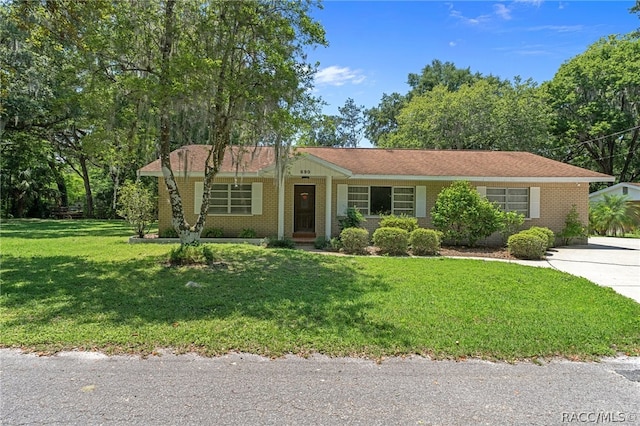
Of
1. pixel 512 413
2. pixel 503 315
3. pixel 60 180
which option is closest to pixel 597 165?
pixel 503 315

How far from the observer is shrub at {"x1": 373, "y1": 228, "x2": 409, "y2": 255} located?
38.4 feet

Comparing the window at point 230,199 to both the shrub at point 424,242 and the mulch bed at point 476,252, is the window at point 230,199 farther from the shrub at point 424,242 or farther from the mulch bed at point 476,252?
the mulch bed at point 476,252

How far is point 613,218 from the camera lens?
20328mm

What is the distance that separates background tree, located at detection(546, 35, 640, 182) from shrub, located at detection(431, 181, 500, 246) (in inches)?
861

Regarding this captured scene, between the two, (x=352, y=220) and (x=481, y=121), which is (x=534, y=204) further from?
(x=481, y=121)

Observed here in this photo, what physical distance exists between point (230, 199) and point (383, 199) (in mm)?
5961

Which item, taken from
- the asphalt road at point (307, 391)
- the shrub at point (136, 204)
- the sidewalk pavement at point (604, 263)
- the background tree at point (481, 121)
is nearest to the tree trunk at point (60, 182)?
the shrub at point (136, 204)

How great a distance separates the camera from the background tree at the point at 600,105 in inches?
1078

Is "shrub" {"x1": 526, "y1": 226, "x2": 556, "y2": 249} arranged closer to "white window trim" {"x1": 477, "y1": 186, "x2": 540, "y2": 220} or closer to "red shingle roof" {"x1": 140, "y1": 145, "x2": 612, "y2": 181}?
"white window trim" {"x1": 477, "y1": 186, "x2": 540, "y2": 220}

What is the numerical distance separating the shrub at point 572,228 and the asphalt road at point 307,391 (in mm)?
11763

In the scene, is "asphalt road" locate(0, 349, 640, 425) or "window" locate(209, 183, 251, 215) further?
"window" locate(209, 183, 251, 215)

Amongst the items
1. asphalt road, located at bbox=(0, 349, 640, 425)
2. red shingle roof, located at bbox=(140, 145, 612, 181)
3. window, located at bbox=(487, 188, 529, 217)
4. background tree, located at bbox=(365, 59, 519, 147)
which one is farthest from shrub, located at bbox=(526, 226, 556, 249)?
background tree, located at bbox=(365, 59, 519, 147)

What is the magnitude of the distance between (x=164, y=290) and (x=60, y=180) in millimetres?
33425

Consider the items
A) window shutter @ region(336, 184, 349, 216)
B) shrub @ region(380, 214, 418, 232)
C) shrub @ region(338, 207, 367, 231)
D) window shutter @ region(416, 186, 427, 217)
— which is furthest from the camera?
window shutter @ region(416, 186, 427, 217)
